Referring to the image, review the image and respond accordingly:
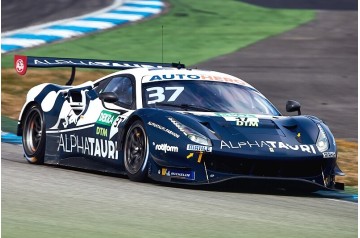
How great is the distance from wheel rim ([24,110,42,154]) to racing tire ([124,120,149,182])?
1739 millimetres

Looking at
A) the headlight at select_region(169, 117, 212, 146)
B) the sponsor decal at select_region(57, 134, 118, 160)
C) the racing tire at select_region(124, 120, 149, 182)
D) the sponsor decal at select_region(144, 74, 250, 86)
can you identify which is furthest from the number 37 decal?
the headlight at select_region(169, 117, 212, 146)

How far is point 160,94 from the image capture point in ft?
32.7

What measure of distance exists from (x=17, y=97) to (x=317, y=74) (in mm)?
4957

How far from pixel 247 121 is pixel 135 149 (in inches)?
38.6

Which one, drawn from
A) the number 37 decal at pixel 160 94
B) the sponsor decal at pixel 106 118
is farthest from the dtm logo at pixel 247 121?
the sponsor decal at pixel 106 118

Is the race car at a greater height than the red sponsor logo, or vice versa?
the red sponsor logo

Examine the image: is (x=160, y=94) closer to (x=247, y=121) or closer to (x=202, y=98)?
(x=202, y=98)

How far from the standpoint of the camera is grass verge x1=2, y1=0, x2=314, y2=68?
1955 cm

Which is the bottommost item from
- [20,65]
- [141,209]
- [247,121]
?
[141,209]

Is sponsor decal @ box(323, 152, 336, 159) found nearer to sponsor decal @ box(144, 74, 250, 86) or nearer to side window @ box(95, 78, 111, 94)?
sponsor decal @ box(144, 74, 250, 86)

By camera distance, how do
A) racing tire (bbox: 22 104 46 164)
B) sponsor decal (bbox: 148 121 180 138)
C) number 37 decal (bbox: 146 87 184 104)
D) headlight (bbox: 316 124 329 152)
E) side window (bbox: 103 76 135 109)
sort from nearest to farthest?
sponsor decal (bbox: 148 121 180 138) < headlight (bbox: 316 124 329 152) < number 37 decal (bbox: 146 87 184 104) < side window (bbox: 103 76 135 109) < racing tire (bbox: 22 104 46 164)

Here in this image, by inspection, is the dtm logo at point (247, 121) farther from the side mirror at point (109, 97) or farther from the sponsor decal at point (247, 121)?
the side mirror at point (109, 97)

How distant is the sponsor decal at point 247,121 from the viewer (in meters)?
9.33

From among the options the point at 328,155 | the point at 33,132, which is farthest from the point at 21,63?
the point at 328,155
